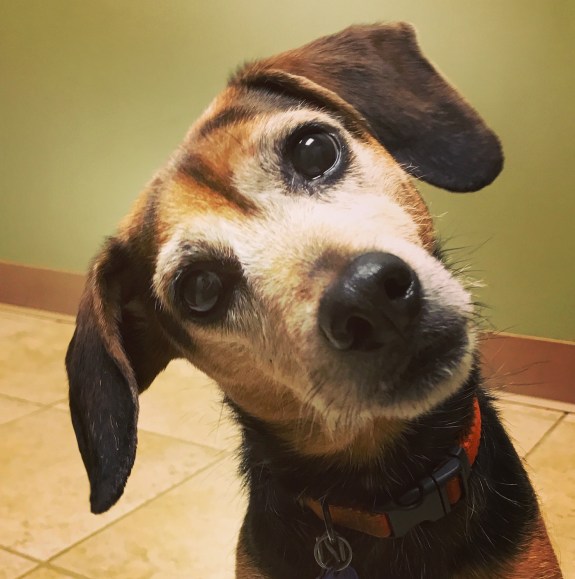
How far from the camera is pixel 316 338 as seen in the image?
113cm

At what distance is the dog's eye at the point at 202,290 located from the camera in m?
1.35

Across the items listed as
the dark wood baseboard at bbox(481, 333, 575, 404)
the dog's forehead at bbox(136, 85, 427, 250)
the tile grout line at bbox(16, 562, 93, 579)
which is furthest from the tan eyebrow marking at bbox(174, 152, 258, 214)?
the dark wood baseboard at bbox(481, 333, 575, 404)

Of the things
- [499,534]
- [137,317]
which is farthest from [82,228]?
[499,534]

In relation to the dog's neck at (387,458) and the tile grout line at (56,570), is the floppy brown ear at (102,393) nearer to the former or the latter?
the dog's neck at (387,458)

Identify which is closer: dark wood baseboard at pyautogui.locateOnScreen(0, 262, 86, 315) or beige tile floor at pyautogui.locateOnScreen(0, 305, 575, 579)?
beige tile floor at pyautogui.locateOnScreen(0, 305, 575, 579)

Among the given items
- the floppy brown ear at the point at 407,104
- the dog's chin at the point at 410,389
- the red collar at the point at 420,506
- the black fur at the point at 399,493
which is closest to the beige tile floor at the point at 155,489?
the black fur at the point at 399,493

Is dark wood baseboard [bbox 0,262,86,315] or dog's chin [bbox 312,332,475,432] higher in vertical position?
dog's chin [bbox 312,332,475,432]

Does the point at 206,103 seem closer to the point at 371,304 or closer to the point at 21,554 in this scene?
the point at 21,554

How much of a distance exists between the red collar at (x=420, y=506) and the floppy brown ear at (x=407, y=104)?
0.55m

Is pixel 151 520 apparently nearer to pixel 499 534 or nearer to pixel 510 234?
pixel 499 534

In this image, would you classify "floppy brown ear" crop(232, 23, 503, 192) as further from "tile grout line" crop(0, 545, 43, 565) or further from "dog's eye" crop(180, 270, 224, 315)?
"tile grout line" crop(0, 545, 43, 565)

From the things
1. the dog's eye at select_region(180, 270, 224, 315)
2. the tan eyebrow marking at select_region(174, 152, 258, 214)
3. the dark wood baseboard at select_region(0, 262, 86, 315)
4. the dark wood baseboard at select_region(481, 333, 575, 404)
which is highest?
the tan eyebrow marking at select_region(174, 152, 258, 214)

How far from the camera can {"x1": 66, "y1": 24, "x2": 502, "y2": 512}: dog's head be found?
1106 mm

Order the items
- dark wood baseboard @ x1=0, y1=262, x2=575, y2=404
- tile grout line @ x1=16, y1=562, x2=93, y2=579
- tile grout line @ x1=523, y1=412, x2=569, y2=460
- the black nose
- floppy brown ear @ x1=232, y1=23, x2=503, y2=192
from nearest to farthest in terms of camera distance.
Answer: the black nose → floppy brown ear @ x1=232, y1=23, x2=503, y2=192 → tile grout line @ x1=16, y1=562, x2=93, y2=579 → tile grout line @ x1=523, y1=412, x2=569, y2=460 → dark wood baseboard @ x1=0, y1=262, x2=575, y2=404
